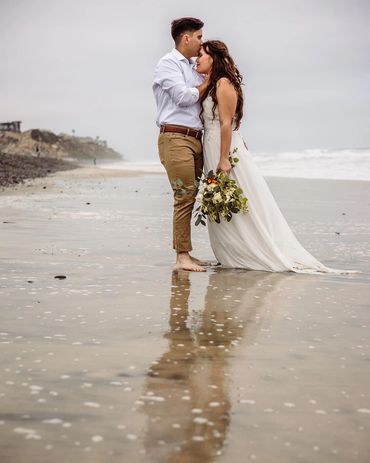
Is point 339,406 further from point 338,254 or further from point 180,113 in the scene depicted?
point 338,254

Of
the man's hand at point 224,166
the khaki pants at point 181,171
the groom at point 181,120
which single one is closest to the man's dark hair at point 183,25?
the groom at point 181,120

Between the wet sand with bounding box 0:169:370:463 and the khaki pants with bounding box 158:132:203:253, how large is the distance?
1.10ft

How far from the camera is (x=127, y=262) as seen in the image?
648 centimetres

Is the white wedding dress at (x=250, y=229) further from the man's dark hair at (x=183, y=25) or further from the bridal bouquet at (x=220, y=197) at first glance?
the man's dark hair at (x=183, y=25)

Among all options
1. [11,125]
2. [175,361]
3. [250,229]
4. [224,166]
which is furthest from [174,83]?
[11,125]

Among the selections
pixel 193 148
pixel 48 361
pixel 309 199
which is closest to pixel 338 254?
pixel 193 148

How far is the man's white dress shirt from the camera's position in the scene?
6.12 m

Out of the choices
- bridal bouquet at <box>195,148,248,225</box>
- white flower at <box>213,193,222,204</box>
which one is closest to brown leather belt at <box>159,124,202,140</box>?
bridal bouquet at <box>195,148,248,225</box>

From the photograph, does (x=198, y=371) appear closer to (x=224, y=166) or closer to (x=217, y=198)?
(x=217, y=198)

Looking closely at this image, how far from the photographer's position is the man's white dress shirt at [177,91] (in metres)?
6.12

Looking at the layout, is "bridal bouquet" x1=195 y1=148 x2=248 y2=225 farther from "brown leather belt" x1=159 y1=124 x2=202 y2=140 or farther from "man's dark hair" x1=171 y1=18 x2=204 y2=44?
"man's dark hair" x1=171 y1=18 x2=204 y2=44

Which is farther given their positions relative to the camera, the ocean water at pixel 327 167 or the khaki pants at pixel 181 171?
the ocean water at pixel 327 167

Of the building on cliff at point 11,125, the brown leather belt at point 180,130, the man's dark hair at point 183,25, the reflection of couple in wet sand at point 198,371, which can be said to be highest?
the building on cliff at point 11,125

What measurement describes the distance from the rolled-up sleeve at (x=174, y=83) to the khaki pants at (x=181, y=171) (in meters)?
0.36
